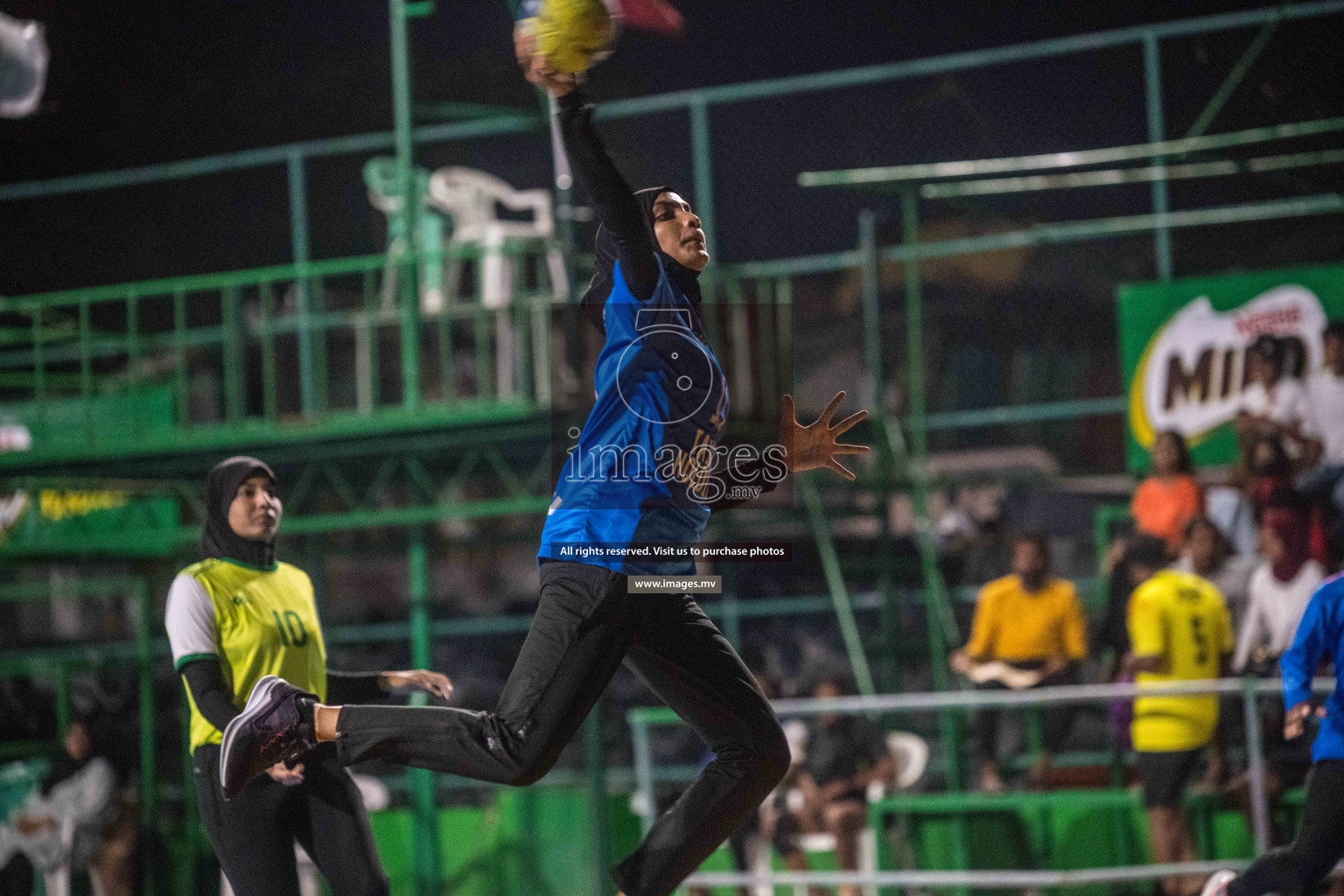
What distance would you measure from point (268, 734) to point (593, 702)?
35.1 inches

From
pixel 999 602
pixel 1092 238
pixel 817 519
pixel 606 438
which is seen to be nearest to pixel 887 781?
pixel 999 602

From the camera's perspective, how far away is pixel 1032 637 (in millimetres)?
8711

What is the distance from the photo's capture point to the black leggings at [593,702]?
405 cm

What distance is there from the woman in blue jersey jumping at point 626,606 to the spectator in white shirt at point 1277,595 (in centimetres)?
468

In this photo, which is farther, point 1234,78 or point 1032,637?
point 1234,78

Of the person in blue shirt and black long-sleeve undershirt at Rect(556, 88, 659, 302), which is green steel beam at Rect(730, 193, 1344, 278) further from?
black long-sleeve undershirt at Rect(556, 88, 659, 302)

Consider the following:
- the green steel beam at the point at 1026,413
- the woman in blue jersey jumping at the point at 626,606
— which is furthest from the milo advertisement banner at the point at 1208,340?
Answer: the woman in blue jersey jumping at the point at 626,606

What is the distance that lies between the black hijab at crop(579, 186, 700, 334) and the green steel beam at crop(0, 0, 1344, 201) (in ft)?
20.4

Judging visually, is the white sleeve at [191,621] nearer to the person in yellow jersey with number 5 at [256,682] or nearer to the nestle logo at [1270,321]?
the person in yellow jersey with number 5 at [256,682]

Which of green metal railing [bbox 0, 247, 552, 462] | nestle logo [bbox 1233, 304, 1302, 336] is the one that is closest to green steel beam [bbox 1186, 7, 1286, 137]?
nestle logo [bbox 1233, 304, 1302, 336]

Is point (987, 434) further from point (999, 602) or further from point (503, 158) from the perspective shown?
point (503, 158)

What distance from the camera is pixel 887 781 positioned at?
345 inches

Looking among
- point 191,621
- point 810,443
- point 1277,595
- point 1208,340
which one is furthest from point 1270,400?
point 191,621

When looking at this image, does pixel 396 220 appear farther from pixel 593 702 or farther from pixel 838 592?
pixel 593 702
